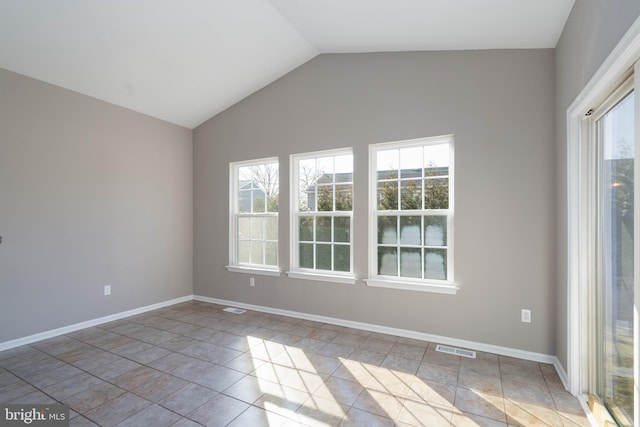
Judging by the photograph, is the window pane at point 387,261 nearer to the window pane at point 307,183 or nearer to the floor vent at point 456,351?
A: the floor vent at point 456,351

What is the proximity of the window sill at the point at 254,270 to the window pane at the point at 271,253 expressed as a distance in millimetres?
121

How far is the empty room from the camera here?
2070 millimetres

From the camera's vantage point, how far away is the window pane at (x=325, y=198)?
388 cm

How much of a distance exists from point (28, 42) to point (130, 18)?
95cm

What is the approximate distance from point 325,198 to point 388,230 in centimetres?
90

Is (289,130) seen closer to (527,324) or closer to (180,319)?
(180,319)

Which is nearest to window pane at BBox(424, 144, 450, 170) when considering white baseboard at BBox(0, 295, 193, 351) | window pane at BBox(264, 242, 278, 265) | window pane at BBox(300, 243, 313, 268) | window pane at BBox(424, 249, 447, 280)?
window pane at BBox(424, 249, 447, 280)

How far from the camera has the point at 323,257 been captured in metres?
3.91

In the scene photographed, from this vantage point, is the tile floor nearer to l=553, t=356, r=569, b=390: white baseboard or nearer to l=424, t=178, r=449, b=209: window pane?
l=553, t=356, r=569, b=390: white baseboard

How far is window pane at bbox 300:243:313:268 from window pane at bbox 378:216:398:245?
0.94 m

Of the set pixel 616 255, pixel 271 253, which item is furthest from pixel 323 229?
pixel 616 255

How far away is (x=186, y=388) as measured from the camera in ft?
7.77

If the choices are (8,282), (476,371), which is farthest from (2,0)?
(476,371)

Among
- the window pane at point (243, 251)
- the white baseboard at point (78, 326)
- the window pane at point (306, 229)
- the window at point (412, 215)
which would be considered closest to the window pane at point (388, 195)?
the window at point (412, 215)
